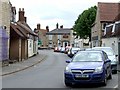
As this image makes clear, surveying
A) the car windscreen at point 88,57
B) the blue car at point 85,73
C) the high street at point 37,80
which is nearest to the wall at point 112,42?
the high street at point 37,80

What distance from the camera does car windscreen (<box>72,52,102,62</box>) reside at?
53.5 feet

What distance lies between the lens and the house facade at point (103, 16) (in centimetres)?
5794

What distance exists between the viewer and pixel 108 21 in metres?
57.6

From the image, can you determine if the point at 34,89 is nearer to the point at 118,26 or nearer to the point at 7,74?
the point at 7,74

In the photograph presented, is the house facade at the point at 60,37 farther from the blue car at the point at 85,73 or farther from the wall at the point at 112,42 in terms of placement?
the blue car at the point at 85,73

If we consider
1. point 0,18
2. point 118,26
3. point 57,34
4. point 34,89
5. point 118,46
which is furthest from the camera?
point 57,34

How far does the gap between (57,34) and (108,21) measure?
2959 inches

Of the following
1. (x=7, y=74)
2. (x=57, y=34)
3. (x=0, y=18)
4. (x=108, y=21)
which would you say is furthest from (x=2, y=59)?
(x=57, y=34)

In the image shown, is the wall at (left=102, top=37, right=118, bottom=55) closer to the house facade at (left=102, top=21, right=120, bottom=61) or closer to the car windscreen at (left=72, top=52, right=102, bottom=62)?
the house facade at (left=102, top=21, right=120, bottom=61)

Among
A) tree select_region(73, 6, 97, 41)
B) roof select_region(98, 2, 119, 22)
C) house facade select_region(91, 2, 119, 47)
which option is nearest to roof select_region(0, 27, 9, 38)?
house facade select_region(91, 2, 119, 47)

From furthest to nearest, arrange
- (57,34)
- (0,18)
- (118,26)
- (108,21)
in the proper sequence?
1. (57,34)
2. (108,21)
3. (118,26)
4. (0,18)

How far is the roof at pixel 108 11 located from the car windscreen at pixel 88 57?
4148 centimetres

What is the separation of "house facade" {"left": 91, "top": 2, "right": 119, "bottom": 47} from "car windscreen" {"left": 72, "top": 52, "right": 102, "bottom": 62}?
40074mm

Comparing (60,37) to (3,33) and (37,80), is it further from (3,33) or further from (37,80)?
(37,80)
